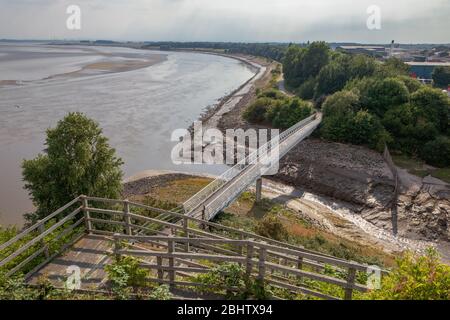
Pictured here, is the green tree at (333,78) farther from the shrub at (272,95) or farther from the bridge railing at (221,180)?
the bridge railing at (221,180)

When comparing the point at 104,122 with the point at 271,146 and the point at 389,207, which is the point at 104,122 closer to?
the point at 271,146

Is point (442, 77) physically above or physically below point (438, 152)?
above

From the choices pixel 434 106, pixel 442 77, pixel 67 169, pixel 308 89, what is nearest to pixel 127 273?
pixel 67 169

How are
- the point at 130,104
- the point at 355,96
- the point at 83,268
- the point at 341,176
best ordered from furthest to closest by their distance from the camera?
1. the point at 130,104
2. the point at 355,96
3. the point at 341,176
4. the point at 83,268

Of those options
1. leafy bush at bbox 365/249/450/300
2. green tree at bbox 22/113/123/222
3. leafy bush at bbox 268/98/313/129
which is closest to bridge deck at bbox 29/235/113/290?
leafy bush at bbox 365/249/450/300

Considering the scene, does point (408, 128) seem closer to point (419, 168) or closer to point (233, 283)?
point (419, 168)

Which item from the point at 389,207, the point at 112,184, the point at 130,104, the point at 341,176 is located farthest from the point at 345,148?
the point at 130,104

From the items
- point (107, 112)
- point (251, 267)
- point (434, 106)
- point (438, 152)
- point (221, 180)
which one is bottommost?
point (438, 152)
